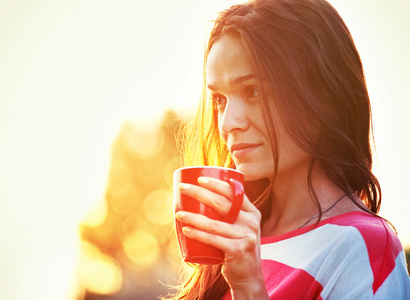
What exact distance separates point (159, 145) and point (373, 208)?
1983 cm

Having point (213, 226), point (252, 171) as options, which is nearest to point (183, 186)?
point (213, 226)

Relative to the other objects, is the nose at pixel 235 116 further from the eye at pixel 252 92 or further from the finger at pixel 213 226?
the finger at pixel 213 226

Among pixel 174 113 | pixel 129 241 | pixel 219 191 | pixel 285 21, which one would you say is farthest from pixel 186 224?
pixel 129 241

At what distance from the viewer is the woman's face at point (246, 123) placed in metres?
2.32

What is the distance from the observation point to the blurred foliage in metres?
22.1

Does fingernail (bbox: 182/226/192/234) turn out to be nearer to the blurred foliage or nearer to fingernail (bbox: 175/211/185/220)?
fingernail (bbox: 175/211/185/220)

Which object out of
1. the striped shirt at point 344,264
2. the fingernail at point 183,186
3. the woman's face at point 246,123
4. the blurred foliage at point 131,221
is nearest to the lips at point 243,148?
the woman's face at point 246,123

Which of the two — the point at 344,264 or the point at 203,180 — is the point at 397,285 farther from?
the point at 203,180

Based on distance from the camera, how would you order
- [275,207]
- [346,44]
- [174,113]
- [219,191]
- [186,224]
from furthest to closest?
[174,113], [275,207], [346,44], [186,224], [219,191]

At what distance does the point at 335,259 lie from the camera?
2041 mm

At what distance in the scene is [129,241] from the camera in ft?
75.5

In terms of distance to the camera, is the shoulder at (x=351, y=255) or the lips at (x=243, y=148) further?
the lips at (x=243, y=148)

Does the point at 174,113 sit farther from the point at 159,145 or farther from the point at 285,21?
the point at 285,21

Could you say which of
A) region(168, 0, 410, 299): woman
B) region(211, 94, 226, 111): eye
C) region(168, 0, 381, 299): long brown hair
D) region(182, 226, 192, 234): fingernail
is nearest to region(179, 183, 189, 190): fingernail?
region(182, 226, 192, 234): fingernail
